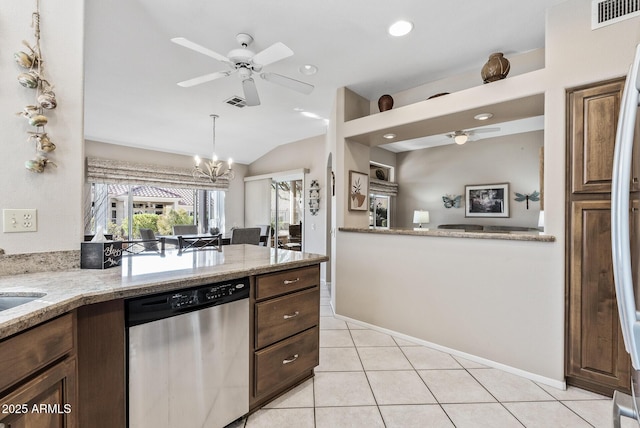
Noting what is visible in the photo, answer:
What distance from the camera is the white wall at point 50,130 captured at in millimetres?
1386

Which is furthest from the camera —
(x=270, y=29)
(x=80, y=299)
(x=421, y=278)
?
(x=421, y=278)

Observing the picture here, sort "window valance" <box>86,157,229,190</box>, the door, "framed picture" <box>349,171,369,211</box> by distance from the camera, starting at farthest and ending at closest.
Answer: the door, "window valance" <box>86,157,229,190</box>, "framed picture" <box>349,171,369,211</box>

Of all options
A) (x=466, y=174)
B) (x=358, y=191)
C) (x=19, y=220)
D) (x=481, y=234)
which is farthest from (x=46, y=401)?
(x=466, y=174)

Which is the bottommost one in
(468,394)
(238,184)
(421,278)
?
(468,394)

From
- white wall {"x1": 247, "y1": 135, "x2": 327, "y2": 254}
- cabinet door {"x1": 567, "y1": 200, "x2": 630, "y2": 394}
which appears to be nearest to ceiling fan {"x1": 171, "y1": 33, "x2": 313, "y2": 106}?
cabinet door {"x1": 567, "y1": 200, "x2": 630, "y2": 394}

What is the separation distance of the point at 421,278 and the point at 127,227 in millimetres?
5367

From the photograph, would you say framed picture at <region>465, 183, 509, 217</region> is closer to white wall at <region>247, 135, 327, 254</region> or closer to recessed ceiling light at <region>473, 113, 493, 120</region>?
white wall at <region>247, 135, 327, 254</region>

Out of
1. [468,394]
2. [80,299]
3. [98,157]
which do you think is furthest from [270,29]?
[98,157]

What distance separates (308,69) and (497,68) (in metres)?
1.68

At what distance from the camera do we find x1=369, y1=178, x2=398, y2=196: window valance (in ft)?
20.0

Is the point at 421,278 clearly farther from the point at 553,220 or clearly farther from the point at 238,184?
the point at 238,184

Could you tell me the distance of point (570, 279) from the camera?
2.04 metres

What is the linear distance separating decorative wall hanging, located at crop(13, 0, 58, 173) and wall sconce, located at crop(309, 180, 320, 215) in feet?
13.4

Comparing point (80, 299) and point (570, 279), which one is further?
point (570, 279)
